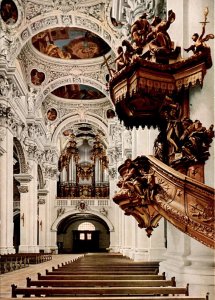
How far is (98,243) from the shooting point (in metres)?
35.7

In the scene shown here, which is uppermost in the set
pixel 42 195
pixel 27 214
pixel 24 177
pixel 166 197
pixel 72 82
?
pixel 72 82

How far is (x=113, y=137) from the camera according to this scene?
27.3 m

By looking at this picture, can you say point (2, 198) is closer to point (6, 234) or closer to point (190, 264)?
point (6, 234)

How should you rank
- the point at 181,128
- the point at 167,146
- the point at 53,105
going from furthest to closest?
the point at 53,105 → the point at 167,146 → the point at 181,128

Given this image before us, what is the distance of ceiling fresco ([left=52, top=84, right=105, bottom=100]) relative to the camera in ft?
88.2

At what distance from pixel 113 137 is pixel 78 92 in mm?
2993

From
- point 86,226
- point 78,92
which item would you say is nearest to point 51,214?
point 86,226

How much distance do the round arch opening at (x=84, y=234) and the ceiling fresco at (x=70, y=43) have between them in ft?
48.8

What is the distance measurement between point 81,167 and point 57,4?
17620 mm

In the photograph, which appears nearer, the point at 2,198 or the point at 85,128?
the point at 2,198

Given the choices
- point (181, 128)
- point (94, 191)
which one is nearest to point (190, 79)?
point (181, 128)

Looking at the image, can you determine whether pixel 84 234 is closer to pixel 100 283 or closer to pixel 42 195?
pixel 42 195

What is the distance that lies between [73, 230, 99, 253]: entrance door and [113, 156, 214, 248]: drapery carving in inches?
1203

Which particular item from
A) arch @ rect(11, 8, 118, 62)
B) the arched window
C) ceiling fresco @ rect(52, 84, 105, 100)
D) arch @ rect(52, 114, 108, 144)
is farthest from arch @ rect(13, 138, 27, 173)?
the arched window
